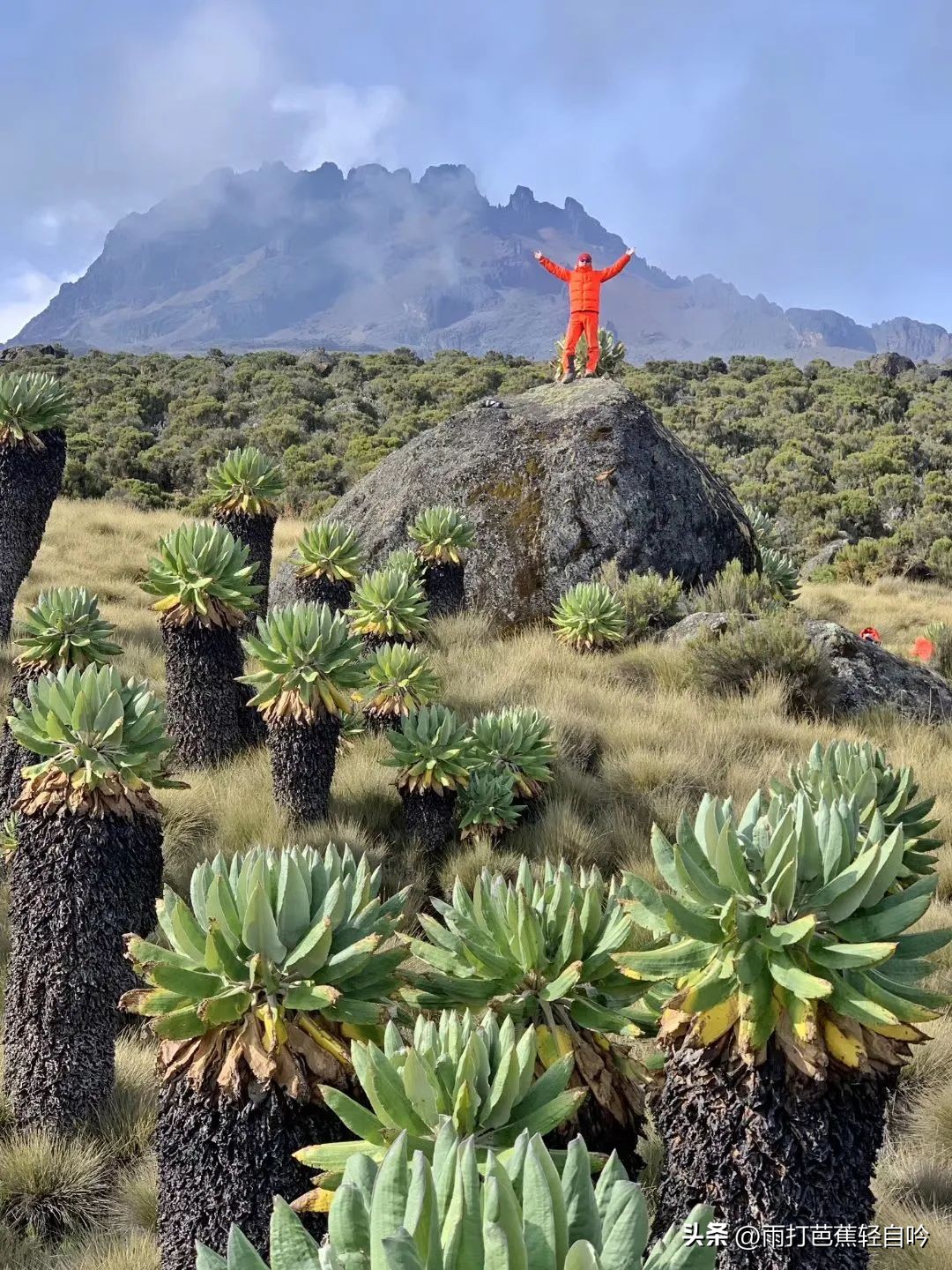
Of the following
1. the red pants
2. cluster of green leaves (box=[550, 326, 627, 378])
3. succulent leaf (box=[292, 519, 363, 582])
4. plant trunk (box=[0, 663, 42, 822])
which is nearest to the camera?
plant trunk (box=[0, 663, 42, 822])

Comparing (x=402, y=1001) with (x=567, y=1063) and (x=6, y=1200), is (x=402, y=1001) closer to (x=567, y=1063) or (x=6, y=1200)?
(x=567, y=1063)

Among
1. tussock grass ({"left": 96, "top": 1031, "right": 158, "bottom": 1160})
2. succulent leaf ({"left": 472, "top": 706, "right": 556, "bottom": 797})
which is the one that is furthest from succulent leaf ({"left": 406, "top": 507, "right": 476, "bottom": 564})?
tussock grass ({"left": 96, "top": 1031, "right": 158, "bottom": 1160})

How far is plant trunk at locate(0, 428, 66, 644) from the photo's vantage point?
20.0 ft

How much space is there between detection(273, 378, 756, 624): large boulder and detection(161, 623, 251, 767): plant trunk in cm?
370

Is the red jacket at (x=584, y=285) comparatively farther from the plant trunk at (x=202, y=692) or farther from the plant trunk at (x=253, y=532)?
the plant trunk at (x=202, y=692)

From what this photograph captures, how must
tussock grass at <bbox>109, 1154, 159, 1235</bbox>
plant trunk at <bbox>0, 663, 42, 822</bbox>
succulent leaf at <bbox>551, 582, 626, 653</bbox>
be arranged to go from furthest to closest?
succulent leaf at <bbox>551, 582, 626, 653</bbox>
plant trunk at <bbox>0, 663, 42, 822</bbox>
tussock grass at <bbox>109, 1154, 159, 1235</bbox>

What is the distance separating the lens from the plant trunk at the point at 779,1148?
158cm

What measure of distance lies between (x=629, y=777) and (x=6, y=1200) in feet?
12.3

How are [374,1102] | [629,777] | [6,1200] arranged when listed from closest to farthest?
[374,1102], [6,1200], [629,777]

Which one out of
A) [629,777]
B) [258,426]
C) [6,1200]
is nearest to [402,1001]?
[6,1200]

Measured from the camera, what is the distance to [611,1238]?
888 millimetres

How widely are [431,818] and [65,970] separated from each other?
83.0 inches

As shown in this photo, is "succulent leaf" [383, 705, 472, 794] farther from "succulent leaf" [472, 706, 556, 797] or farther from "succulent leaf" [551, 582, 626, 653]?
Result: "succulent leaf" [551, 582, 626, 653]

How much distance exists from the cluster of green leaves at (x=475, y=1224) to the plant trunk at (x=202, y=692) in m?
4.38
